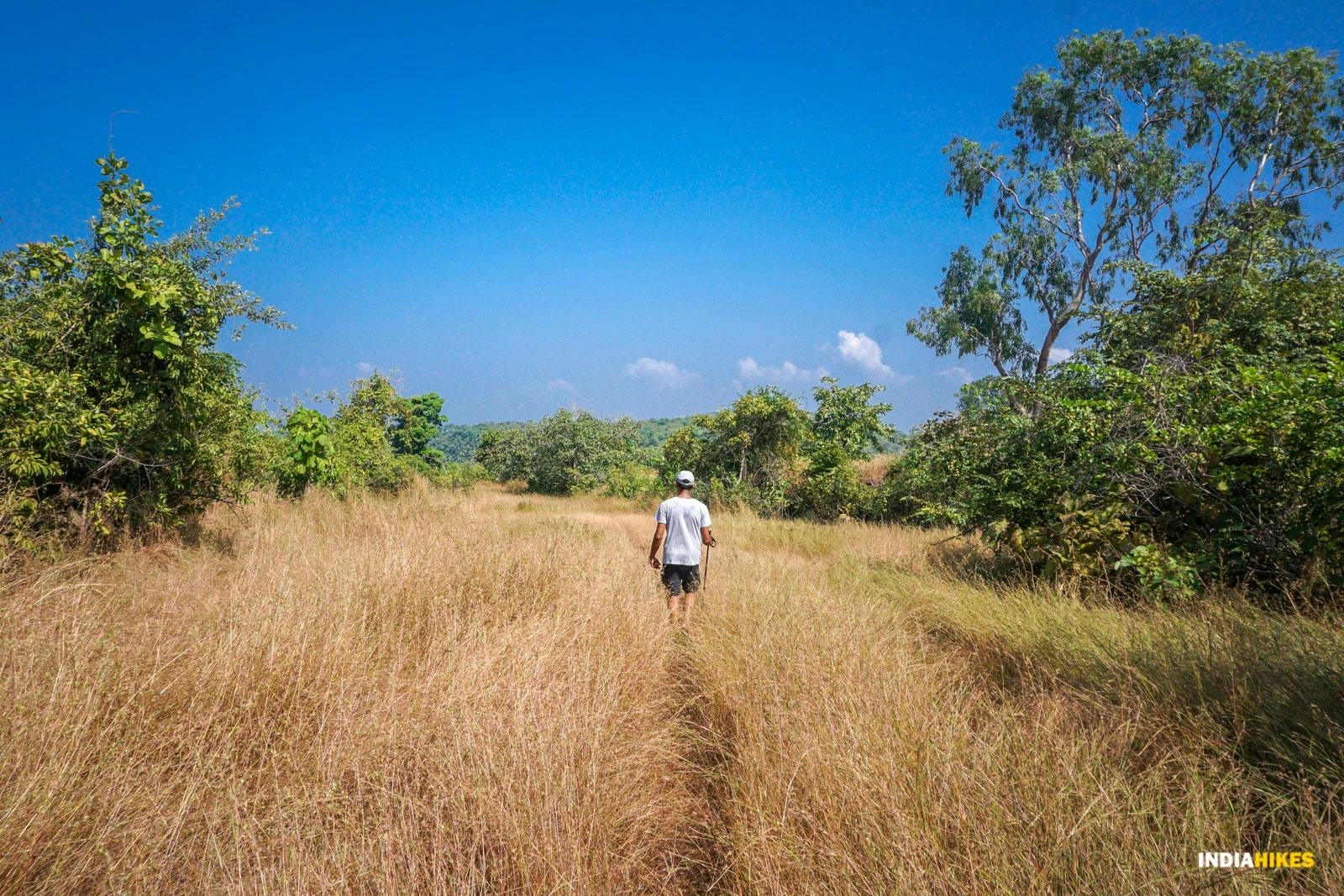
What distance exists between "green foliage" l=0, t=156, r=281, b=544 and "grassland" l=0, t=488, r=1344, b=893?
3.22ft

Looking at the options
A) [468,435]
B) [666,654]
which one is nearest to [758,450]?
[666,654]

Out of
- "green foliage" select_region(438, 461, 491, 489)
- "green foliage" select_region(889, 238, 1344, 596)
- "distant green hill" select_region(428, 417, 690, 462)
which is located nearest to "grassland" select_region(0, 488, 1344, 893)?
"green foliage" select_region(889, 238, 1344, 596)

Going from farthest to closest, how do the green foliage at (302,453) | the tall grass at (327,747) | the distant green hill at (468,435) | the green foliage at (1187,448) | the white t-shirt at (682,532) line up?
the distant green hill at (468,435)
the green foliage at (302,453)
the white t-shirt at (682,532)
the green foliage at (1187,448)
the tall grass at (327,747)

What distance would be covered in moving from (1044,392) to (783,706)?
731 cm

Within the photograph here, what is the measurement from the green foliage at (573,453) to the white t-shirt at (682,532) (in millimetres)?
19095

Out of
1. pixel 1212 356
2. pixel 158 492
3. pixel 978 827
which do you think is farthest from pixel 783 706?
pixel 1212 356

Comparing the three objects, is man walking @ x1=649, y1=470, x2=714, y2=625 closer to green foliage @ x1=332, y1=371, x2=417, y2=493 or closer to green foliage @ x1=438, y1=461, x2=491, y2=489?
green foliage @ x1=332, y1=371, x2=417, y2=493

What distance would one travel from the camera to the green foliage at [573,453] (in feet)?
90.0

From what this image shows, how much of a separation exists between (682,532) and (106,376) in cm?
617

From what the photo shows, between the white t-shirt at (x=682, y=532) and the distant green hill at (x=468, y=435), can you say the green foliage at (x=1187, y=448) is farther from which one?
the distant green hill at (x=468, y=435)

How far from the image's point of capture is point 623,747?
3346 mm

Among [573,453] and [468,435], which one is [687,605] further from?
[468,435]

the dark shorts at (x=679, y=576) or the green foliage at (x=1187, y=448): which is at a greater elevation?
the green foliage at (x=1187, y=448)

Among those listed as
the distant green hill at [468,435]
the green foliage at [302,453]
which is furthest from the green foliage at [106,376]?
the distant green hill at [468,435]
